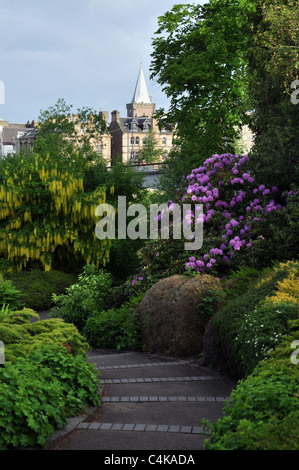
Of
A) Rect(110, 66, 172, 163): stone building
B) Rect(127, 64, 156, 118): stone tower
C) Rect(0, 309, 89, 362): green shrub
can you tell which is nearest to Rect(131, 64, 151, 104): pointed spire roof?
Rect(127, 64, 156, 118): stone tower

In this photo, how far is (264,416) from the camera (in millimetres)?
4352

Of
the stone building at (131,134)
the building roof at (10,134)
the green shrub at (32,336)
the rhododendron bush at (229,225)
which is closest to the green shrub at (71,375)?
the green shrub at (32,336)

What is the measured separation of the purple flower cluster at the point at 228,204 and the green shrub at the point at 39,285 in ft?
19.5

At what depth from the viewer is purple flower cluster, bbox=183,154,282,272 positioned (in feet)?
40.2

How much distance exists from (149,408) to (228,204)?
8.23 metres

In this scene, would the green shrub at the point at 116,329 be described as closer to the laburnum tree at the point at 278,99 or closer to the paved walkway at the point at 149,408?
the paved walkway at the point at 149,408

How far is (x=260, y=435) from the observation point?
13.1ft

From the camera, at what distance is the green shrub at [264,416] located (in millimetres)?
3943

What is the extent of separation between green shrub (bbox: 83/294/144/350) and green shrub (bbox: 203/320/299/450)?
18.1 feet

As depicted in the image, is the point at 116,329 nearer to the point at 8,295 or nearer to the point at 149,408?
the point at 8,295

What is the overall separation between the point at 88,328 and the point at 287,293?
5.48 m

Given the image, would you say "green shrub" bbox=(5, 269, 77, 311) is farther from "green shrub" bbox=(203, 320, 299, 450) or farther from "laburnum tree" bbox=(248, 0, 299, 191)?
"green shrub" bbox=(203, 320, 299, 450)
